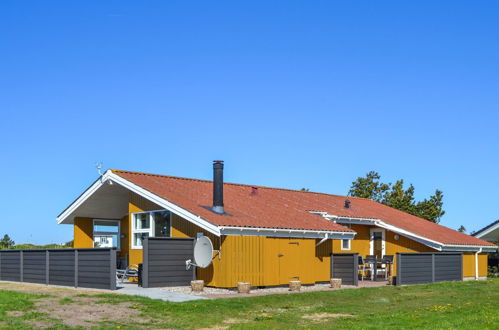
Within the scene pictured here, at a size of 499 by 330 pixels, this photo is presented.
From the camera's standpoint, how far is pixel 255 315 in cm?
1477

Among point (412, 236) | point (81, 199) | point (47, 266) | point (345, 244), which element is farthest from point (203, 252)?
point (412, 236)

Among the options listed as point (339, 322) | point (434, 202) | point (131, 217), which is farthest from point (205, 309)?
point (434, 202)

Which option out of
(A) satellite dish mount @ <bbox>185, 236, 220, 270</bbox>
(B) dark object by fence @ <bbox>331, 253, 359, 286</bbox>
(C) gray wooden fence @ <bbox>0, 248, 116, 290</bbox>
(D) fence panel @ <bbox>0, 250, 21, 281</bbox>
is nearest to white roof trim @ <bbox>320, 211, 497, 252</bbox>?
(B) dark object by fence @ <bbox>331, 253, 359, 286</bbox>

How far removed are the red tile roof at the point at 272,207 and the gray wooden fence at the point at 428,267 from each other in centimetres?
146

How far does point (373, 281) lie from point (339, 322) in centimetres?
1295

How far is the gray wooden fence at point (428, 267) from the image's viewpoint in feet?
78.6

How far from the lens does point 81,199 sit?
84.4ft

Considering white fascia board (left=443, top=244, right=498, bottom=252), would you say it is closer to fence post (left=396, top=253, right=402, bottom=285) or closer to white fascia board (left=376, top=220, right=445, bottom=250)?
white fascia board (left=376, top=220, right=445, bottom=250)

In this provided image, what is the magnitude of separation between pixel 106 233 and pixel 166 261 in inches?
330

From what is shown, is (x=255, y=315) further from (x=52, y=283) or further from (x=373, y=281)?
(x=373, y=281)

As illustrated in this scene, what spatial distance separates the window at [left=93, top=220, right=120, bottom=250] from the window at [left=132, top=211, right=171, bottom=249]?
4.35m

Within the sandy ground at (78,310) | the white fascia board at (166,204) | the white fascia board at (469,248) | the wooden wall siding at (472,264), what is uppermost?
the white fascia board at (166,204)

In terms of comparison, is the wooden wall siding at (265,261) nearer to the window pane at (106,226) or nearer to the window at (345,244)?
the window at (345,244)

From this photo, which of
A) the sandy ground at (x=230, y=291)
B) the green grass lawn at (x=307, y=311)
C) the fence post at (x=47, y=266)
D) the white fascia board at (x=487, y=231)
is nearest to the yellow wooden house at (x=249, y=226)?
the sandy ground at (x=230, y=291)
